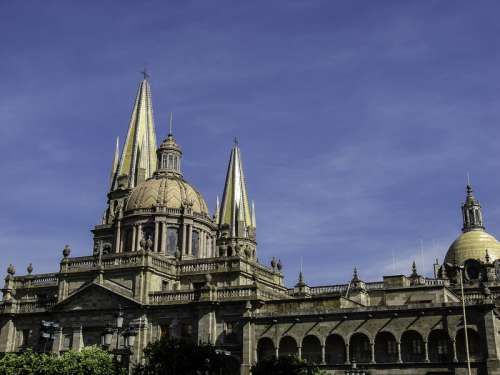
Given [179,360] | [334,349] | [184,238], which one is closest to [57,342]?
[184,238]

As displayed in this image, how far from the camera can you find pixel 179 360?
138 feet

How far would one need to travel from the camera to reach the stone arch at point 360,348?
155 ft

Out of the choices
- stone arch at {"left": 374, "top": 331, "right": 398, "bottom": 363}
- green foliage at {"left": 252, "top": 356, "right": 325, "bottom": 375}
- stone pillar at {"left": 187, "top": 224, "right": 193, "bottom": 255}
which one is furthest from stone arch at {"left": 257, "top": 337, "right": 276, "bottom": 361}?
stone pillar at {"left": 187, "top": 224, "right": 193, "bottom": 255}

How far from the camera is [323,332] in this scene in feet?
159

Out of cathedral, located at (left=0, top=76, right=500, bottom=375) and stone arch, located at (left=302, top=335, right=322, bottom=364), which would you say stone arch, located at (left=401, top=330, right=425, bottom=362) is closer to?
cathedral, located at (left=0, top=76, right=500, bottom=375)

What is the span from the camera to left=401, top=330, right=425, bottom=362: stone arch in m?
45.6

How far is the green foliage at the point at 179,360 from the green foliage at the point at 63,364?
14.4ft

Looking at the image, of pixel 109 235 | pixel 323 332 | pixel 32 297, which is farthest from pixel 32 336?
pixel 323 332

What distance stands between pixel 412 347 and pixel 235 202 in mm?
36455

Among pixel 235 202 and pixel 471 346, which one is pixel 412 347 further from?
pixel 235 202

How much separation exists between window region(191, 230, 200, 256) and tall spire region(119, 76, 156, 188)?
16.2 meters

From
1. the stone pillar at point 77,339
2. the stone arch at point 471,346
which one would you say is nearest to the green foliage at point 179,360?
the stone pillar at point 77,339

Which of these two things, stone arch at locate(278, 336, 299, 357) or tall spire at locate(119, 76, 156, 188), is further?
tall spire at locate(119, 76, 156, 188)

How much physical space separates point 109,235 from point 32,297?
1539 cm
